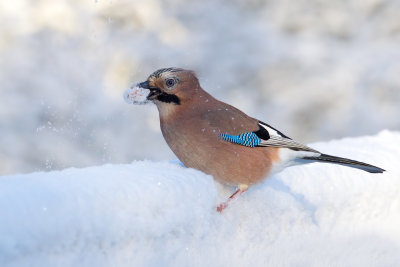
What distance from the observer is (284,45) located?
5.96m

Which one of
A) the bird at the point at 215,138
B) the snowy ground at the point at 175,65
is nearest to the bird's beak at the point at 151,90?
the bird at the point at 215,138

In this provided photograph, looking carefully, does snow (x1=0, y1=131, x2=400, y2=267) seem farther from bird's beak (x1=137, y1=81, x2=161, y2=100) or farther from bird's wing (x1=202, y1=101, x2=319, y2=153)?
bird's beak (x1=137, y1=81, x2=161, y2=100)

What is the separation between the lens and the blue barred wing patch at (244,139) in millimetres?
1976

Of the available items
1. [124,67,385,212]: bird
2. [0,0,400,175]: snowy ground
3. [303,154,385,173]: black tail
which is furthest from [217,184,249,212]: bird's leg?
[0,0,400,175]: snowy ground

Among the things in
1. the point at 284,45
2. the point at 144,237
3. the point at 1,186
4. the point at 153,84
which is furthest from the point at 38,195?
the point at 284,45

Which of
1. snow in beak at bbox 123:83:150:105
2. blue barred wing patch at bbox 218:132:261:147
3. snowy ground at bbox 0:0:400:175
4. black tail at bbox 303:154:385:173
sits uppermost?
snowy ground at bbox 0:0:400:175

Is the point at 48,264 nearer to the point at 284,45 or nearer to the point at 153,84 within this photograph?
the point at 153,84

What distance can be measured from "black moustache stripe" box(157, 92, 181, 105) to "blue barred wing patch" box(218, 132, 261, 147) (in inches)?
7.2

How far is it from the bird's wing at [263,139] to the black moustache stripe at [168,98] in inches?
7.3

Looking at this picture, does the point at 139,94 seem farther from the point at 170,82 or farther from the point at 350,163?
the point at 350,163

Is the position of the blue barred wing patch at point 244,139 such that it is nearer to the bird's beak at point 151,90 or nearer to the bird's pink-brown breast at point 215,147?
Answer: the bird's pink-brown breast at point 215,147

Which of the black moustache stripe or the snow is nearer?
the snow

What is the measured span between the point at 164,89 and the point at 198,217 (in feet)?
1.76

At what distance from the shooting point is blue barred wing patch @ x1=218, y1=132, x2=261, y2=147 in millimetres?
1976
